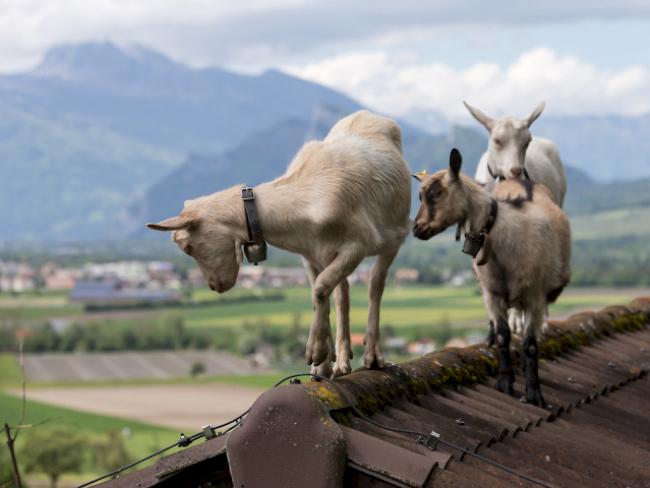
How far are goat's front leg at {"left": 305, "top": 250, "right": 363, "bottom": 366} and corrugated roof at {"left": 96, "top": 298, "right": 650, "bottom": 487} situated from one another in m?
0.36

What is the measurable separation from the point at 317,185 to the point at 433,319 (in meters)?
155

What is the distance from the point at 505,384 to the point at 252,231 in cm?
278

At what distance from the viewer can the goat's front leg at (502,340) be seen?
9555mm

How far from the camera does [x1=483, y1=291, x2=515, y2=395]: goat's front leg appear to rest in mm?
9555

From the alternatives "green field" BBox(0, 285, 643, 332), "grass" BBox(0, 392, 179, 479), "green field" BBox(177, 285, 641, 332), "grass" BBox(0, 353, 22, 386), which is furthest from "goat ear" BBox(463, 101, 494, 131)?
"green field" BBox(0, 285, 643, 332)

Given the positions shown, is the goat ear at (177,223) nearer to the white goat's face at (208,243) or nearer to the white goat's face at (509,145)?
the white goat's face at (208,243)

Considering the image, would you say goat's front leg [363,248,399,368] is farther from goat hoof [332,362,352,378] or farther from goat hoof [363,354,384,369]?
goat hoof [332,362,352,378]

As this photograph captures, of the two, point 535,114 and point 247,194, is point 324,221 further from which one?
point 535,114

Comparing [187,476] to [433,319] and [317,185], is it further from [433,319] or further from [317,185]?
[433,319]

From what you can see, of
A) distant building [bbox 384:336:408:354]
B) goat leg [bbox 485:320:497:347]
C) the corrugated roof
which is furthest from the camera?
distant building [bbox 384:336:408:354]

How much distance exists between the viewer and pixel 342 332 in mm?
8766

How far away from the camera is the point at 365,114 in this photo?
9117 mm

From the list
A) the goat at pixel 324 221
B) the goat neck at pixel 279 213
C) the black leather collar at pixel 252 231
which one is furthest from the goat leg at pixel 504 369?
the black leather collar at pixel 252 231

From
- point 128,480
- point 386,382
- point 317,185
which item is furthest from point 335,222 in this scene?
point 128,480
